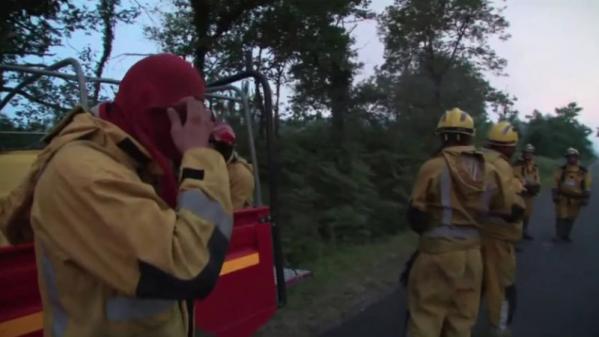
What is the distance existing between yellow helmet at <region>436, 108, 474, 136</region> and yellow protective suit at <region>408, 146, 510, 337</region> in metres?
0.13

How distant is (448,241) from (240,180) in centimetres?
174

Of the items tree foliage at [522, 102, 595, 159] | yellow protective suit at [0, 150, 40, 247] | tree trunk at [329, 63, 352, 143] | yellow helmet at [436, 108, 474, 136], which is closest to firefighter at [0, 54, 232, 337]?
yellow protective suit at [0, 150, 40, 247]

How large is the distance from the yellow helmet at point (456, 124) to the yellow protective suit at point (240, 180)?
168 centimetres

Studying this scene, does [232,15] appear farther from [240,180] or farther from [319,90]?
[240,180]

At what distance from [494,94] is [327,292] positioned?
1604 centimetres

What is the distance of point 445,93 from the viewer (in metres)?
19.1

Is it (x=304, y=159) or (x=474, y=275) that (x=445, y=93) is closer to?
(x=304, y=159)

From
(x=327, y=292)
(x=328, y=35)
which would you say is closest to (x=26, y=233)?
(x=327, y=292)

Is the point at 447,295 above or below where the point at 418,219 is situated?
below

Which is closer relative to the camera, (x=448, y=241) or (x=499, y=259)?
(x=448, y=241)

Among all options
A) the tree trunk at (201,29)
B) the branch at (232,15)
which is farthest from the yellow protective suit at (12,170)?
the branch at (232,15)

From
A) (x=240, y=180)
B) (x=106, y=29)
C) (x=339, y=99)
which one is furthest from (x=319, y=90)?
(x=240, y=180)

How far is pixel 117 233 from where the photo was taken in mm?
1349

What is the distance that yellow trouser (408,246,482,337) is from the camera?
412cm
